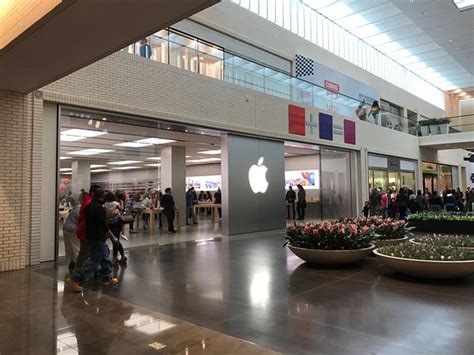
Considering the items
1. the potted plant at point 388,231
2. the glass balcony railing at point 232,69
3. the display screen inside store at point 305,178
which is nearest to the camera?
the potted plant at point 388,231

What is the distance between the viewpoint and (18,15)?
5.09m

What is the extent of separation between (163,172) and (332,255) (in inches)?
383

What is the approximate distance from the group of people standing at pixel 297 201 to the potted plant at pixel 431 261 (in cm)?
1334

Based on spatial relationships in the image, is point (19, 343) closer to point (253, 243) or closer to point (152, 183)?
point (253, 243)

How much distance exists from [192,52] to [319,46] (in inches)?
406

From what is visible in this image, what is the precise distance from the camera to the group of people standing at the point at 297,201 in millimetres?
19812

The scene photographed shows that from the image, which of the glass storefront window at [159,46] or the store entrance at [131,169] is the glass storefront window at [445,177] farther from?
the glass storefront window at [159,46]

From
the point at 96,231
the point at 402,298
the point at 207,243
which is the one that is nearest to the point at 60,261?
the point at 96,231

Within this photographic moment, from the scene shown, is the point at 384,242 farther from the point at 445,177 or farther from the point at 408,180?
the point at 445,177

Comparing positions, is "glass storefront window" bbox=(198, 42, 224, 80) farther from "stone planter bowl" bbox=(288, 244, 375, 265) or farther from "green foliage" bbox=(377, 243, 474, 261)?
"green foliage" bbox=(377, 243, 474, 261)

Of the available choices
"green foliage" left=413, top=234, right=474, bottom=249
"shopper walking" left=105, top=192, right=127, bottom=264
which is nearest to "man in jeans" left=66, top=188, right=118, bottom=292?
"shopper walking" left=105, top=192, right=127, bottom=264

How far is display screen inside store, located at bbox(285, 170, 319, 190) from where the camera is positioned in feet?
71.4

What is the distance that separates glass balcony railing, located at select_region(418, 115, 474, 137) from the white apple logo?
16585 mm

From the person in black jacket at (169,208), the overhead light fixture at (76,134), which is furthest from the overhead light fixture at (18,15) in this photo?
the person in black jacket at (169,208)
